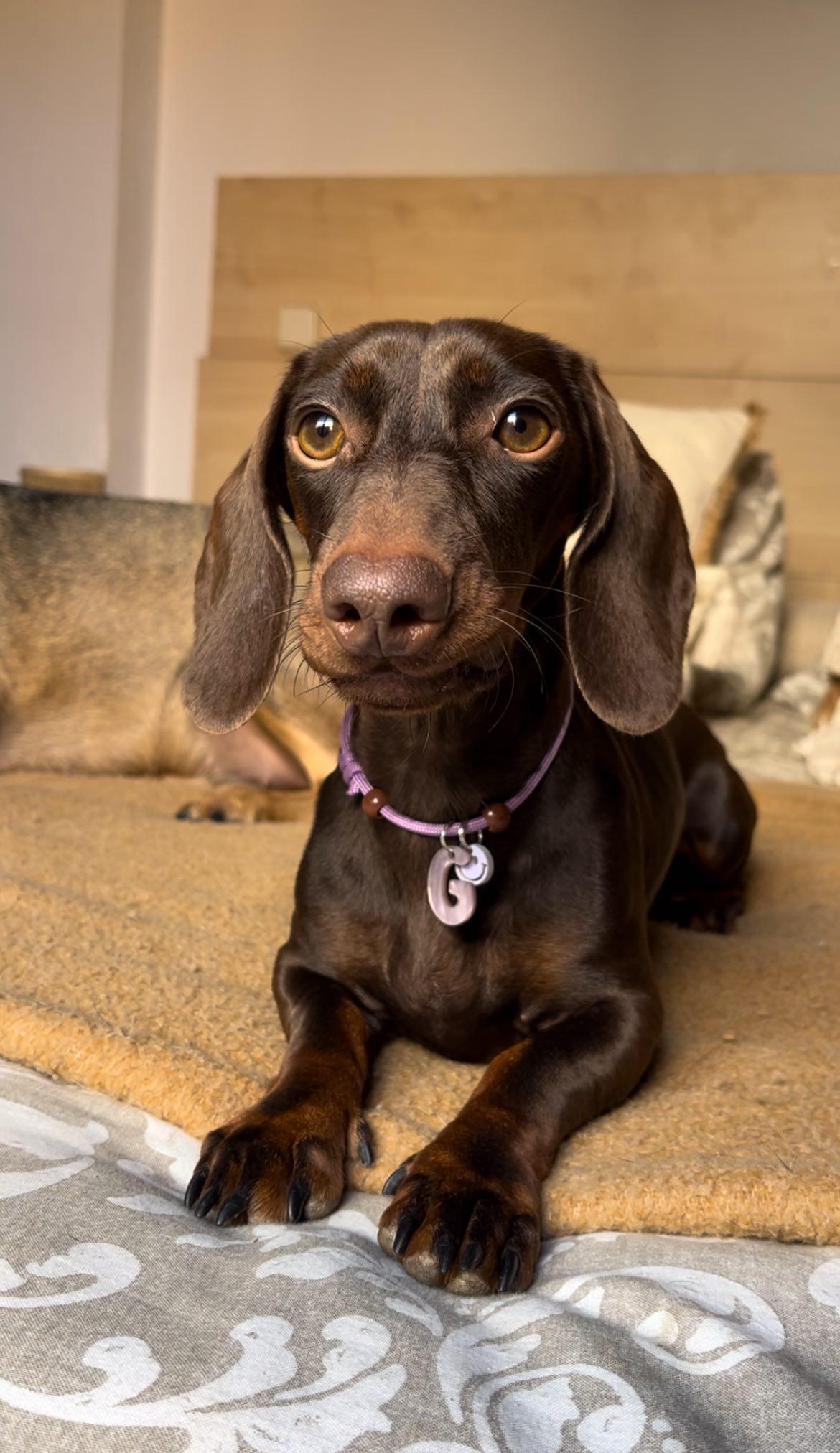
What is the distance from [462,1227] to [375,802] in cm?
60

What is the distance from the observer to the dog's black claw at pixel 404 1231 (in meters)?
1.25

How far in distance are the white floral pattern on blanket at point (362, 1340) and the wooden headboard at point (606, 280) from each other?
3.80 m

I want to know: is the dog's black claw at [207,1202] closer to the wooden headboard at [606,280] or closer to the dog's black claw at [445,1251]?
the dog's black claw at [445,1251]

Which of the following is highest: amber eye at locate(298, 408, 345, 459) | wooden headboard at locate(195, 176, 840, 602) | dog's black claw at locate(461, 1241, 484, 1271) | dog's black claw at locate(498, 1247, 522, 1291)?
wooden headboard at locate(195, 176, 840, 602)

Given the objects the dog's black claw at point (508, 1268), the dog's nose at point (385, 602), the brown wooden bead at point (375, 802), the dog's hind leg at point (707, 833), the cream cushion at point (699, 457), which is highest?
the cream cushion at point (699, 457)

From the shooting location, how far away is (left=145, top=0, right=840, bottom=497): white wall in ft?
15.8

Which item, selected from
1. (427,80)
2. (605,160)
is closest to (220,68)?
(427,80)

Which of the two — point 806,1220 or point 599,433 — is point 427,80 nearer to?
point 599,433

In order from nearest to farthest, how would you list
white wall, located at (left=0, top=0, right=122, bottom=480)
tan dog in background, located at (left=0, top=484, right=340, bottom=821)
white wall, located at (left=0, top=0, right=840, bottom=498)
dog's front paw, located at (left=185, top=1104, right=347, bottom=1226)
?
dog's front paw, located at (left=185, top=1104, right=347, bottom=1226)
tan dog in background, located at (left=0, top=484, right=340, bottom=821)
white wall, located at (left=0, top=0, right=840, bottom=498)
white wall, located at (left=0, top=0, right=122, bottom=480)

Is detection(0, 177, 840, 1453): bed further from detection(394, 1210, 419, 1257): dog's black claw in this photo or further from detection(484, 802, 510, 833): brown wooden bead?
detection(484, 802, 510, 833): brown wooden bead

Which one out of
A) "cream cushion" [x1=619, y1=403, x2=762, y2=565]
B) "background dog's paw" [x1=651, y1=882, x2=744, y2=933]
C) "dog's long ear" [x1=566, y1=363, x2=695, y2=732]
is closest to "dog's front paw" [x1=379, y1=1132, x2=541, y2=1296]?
"dog's long ear" [x1=566, y1=363, x2=695, y2=732]

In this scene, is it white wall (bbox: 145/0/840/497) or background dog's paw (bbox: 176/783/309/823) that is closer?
background dog's paw (bbox: 176/783/309/823)

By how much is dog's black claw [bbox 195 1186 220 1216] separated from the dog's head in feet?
1.65

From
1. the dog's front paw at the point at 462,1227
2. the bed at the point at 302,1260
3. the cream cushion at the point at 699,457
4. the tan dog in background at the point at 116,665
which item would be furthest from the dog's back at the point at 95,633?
the dog's front paw at the point at 462,1227
